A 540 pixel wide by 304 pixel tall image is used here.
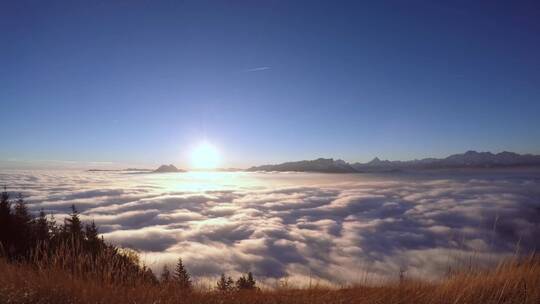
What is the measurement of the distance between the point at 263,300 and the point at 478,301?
3.13 meters

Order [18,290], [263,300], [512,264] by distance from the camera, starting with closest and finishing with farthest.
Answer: [18,290], [263,300], [512,264]

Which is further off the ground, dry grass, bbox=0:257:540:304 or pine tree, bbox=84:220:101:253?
dry grass, bbox=0:257:540:304

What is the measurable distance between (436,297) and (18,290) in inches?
239

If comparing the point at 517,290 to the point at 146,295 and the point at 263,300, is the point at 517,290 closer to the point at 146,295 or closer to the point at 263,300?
the point at 263,300

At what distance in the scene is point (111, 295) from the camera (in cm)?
509

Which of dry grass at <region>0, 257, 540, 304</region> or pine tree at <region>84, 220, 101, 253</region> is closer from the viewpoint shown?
dry grass at <region>0, 257, 540, 304</region>

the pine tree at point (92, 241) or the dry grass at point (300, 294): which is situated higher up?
the dry grass at point (300, 294)

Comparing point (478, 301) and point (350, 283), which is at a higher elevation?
point (478, 301)

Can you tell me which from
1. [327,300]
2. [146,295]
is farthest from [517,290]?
[146,295]

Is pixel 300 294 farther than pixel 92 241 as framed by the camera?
No

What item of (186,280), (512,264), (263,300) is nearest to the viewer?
(263,300)

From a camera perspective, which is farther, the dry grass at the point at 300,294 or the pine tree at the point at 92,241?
the pine tree at the point at 92,241

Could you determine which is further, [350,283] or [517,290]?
[350,283]

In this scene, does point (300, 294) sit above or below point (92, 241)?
above
